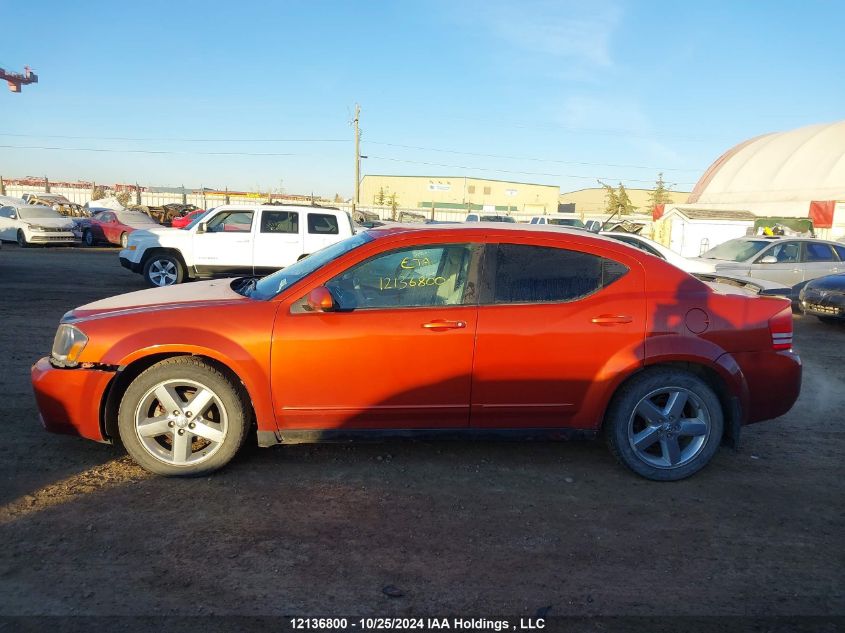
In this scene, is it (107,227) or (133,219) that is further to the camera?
(133,219)

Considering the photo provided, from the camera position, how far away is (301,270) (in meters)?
4.44

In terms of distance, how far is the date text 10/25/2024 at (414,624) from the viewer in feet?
8.70

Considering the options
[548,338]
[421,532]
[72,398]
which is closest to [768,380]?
[548,338]

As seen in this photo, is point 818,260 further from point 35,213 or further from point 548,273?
point 35,213

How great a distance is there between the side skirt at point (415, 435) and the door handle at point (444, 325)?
2.20 feet

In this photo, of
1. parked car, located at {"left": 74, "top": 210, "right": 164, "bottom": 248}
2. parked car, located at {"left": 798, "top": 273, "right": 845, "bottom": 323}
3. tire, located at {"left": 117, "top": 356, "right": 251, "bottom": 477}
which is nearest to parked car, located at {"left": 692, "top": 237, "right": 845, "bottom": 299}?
parked car, located at {"left": 798, "top": 273, "right": 845, "bottom": 323}

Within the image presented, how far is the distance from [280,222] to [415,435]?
9445 mm

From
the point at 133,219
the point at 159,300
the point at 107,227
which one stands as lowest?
the point at 159,300

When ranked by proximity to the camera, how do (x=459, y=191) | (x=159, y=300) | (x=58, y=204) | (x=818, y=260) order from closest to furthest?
(x=159, y=300) → (x=818, y=260) → (x=58, y=204) → (x=459, y=191)

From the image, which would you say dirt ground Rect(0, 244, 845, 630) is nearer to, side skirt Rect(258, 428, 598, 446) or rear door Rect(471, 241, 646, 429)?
side skirt Rect(258, 428, 598, 446)

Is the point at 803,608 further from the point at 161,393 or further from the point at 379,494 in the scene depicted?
the point at 161,393

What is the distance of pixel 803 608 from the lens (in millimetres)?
2855

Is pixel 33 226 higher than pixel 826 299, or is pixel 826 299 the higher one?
pixel 33 226

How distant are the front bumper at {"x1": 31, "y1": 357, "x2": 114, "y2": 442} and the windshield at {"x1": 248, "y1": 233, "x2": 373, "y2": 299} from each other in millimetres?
1090
